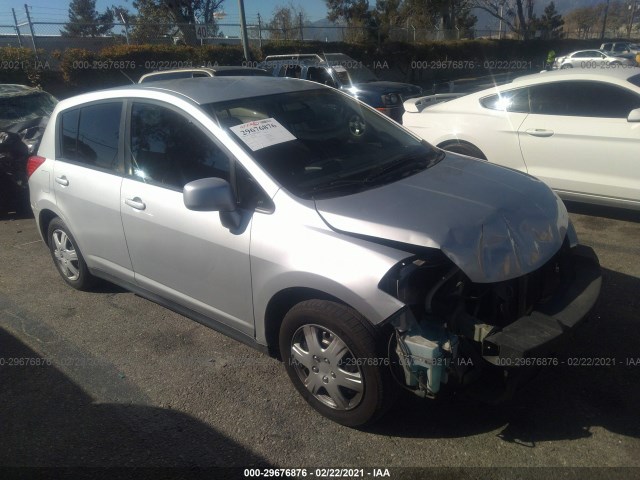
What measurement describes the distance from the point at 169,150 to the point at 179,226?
526mm

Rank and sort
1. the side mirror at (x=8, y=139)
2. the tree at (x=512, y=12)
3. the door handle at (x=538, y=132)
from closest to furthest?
1. the door handle at (x=538, y=132)
2. the side mirror at (x=8, y=139)
3. the tree at (x=512, y=12)

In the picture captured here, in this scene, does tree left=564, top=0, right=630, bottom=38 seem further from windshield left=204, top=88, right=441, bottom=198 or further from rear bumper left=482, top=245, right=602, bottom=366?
rear bumper left=482, top=245, right=602, bottom=366

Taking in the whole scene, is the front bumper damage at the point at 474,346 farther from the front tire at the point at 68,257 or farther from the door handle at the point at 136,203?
the front tire at the point at 68,257

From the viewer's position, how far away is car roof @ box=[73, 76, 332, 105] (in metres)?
3.35

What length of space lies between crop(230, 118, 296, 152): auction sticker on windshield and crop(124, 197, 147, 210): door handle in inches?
32.8

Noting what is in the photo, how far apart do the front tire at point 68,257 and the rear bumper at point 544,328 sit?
11.1 ft

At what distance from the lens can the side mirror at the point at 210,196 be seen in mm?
2779

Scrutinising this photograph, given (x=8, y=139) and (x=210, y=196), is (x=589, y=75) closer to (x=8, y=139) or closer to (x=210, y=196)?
(x=210, y=196)

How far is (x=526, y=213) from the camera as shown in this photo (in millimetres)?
2797

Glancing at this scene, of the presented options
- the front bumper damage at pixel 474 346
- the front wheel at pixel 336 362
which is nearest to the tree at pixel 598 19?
the front bumper damage at pixel 474 346

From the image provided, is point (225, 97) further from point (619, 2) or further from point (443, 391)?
point (619, 2)

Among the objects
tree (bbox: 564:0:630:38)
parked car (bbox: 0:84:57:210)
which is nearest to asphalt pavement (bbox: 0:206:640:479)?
parked car (bbox: 0:84:57:210)

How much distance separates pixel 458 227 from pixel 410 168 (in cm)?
85

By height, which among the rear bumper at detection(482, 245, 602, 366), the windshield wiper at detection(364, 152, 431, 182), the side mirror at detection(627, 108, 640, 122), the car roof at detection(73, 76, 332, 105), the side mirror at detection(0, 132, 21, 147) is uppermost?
the car roof at detection(73, 76, 332, 105)
